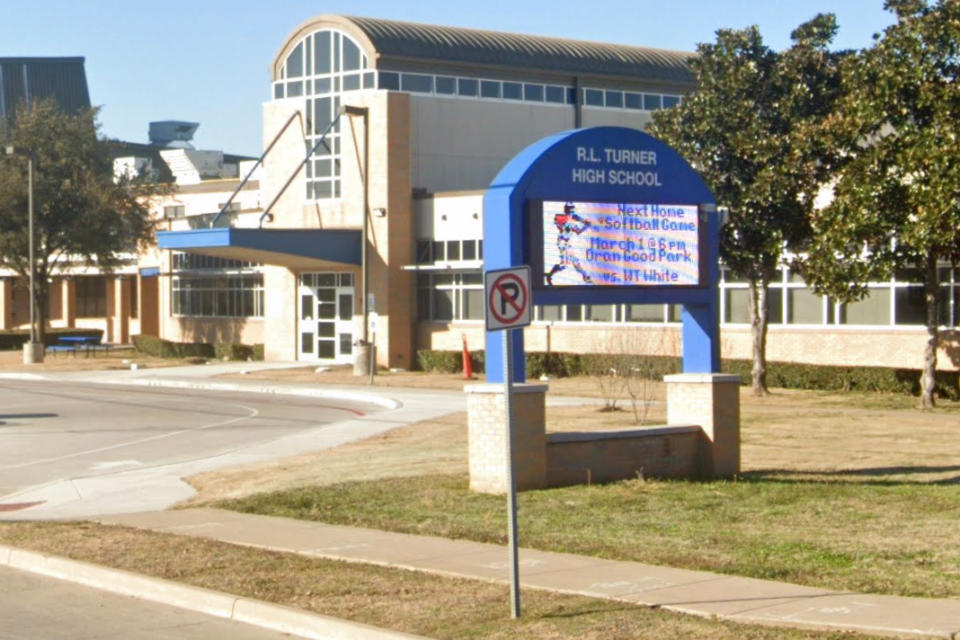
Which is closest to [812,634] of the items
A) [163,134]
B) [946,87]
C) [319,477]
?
[319,477]

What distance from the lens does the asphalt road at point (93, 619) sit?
9.64 m

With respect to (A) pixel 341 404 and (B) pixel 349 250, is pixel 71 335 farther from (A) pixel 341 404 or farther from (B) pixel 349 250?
(A) pixel 341 404

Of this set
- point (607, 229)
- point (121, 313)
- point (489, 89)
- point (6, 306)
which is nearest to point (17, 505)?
point (607, 229)

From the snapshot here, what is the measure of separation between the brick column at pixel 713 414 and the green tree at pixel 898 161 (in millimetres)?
8840

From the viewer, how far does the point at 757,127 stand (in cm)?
2856

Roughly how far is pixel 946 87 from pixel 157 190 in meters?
37.2

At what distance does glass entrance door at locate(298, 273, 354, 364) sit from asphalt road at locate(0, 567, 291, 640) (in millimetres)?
32629

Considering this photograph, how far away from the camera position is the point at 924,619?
350 inches

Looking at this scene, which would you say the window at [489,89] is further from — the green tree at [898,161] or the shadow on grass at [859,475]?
the shadow on grass at [859,475]

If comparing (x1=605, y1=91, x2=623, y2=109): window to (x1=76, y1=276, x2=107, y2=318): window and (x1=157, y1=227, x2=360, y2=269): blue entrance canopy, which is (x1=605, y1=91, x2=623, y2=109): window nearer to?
(x1=157, y1=227, x2=360, y2=269): blue entrance canopy

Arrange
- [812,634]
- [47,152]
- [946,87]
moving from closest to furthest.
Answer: [812,634] < [946,87] < [47,152]

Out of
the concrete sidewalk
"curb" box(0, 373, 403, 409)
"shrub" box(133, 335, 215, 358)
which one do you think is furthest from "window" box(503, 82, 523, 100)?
the concrete sidewalk

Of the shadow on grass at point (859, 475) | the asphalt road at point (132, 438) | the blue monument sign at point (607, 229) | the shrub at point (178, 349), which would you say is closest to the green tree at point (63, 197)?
the shrub at point (178, 349)

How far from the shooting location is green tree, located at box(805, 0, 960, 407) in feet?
80.1
